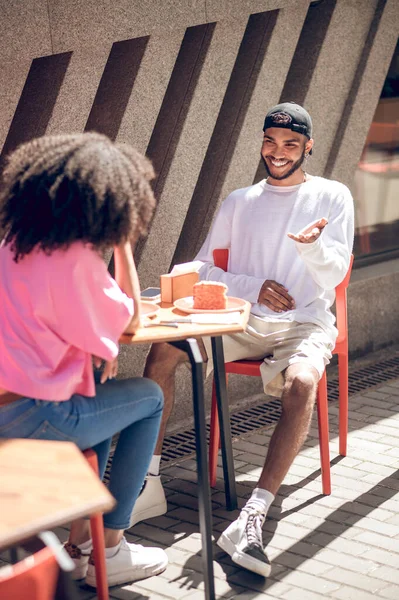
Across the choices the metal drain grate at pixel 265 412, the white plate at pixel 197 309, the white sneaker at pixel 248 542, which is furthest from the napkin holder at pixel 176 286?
the metal drain grate at pixel 265 412

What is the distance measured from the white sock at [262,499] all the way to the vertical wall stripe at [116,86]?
1.98 metres

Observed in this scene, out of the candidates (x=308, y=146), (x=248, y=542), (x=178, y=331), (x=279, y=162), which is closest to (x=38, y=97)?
(x=279, y=162)

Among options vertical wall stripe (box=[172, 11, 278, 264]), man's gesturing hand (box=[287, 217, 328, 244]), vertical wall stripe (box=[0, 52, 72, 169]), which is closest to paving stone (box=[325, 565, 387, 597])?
man's gesturing hand (box=[287, 217, 328, 244])

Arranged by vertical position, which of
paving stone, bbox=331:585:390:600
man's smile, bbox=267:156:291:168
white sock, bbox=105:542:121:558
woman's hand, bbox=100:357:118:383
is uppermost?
man's smile, bbox=267:156:291:168

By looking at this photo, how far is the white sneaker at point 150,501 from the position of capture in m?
4.24

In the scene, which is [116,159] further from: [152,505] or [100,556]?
[152,505]

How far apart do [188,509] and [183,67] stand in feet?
7.77

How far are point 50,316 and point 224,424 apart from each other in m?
1.38

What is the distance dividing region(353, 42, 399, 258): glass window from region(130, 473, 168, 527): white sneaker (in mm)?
3307

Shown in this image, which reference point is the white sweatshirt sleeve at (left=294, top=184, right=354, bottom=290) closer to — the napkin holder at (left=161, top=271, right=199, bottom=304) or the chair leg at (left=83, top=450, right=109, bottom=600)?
the napkin holder at (left=161, top=271, right=199, bottom=304)

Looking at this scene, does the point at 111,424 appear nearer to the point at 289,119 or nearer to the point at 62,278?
the point at 62,278

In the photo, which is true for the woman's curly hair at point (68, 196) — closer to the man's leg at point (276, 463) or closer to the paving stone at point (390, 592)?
the man's leg at point (276, 463)

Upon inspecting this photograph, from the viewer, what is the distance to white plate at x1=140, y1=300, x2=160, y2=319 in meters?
3.72

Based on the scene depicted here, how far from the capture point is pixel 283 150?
4.55 m
